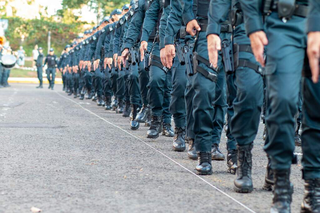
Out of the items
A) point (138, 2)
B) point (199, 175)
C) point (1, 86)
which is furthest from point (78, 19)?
point (199, 175)

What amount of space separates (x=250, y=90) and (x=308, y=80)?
103cm

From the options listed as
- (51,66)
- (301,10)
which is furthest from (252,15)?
(51,66)

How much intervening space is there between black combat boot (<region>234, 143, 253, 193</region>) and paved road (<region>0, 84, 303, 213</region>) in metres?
0.07

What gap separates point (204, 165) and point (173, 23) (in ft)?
6.02

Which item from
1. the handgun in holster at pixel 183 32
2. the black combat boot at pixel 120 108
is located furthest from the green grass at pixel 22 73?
the handgun in holster at pixel 183 32

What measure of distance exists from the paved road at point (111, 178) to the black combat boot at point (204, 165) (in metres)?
0.07

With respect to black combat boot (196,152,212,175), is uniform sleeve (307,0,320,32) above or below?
above

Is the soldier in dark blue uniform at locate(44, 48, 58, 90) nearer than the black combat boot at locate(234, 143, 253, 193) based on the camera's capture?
No

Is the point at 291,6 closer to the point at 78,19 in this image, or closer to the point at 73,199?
the point at 73,199

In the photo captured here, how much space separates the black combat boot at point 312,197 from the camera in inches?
172

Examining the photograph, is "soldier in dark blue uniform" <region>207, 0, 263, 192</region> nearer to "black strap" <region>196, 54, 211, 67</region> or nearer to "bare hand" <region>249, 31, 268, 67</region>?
"black strap" <region>196, 54, 211, 67</region>

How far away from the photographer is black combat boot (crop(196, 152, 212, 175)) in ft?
20.1

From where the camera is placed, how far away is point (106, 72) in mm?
17609

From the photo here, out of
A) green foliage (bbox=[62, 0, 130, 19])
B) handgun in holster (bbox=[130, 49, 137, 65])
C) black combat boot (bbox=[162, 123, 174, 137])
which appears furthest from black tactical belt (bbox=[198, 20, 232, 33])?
green foliage (bbox=[62, 0, 130, 19])
